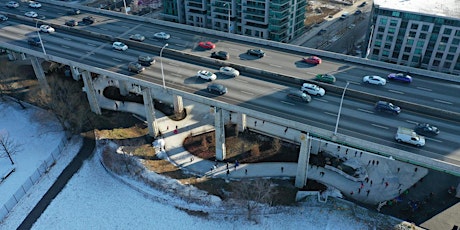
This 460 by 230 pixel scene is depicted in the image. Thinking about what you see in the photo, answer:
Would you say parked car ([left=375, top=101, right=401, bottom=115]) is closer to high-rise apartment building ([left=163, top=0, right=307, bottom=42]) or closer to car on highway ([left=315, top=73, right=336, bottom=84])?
car on highway ([left=315, top=73, right=336, bottom=84])

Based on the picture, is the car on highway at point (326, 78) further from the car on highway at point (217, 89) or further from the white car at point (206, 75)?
the white car at point (206, 75)

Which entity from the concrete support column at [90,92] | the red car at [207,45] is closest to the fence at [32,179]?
the concrete support column at [90,92]

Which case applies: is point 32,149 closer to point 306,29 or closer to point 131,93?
point 131,93

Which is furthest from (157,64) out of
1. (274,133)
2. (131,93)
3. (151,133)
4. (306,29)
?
(306,29)

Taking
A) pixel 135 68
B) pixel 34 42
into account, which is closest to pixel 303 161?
pixel 135 68

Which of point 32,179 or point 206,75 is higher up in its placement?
point 206,75

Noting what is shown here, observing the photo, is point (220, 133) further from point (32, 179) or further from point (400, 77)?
point (32, 179)
